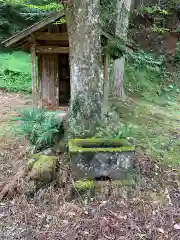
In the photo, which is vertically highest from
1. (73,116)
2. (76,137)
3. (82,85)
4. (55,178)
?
(82,85)

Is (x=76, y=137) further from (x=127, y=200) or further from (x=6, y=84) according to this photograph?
(x=6, y=84)

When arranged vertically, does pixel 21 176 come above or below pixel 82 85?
below

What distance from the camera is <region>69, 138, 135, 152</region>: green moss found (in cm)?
→ 432

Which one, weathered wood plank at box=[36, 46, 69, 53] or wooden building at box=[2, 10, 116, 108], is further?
weathered wood plank at box=[36, 46, 69, 53]

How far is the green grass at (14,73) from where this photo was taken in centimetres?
1167

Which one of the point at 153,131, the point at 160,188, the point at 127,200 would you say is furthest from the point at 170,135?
the point at 127,200

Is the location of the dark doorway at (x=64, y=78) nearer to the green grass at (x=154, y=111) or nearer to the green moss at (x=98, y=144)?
the green grass at (x=154, y=111)

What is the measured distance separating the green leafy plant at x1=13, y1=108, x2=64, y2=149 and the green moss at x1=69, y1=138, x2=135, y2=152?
21.2 inches

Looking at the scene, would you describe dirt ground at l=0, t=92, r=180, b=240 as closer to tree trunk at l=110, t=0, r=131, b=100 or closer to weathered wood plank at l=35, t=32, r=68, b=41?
weathered wood plank at l=35, t=32, r=68, b=41

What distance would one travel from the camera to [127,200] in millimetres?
4184

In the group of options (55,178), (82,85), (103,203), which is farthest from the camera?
(82,85)

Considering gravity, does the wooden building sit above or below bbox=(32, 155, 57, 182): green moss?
above

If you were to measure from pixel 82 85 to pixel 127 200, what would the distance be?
1.98m

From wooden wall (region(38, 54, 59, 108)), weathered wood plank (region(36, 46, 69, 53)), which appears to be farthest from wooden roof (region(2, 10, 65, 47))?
wooden wall (region(38, 54, 59, 108))
